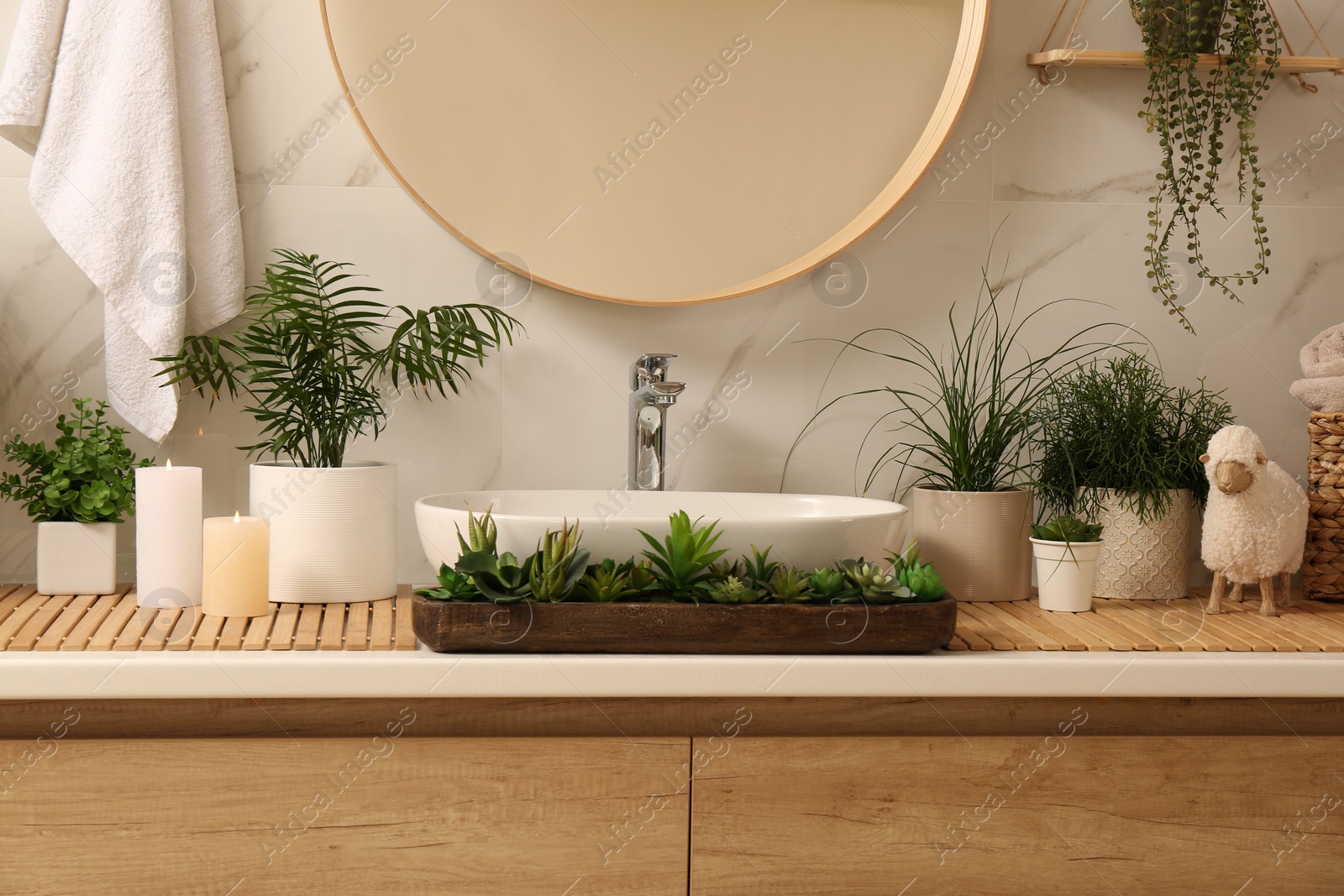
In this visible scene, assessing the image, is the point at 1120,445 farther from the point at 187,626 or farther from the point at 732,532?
the point at 187,626

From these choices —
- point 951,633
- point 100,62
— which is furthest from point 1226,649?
point 100,62

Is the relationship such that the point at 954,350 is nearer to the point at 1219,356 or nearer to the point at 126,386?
the point at 1219,356

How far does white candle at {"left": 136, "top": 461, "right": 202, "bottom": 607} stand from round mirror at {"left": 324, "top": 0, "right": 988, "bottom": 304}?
40 cm

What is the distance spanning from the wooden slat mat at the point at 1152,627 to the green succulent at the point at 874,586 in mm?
73

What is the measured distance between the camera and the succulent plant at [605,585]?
0.81 meters

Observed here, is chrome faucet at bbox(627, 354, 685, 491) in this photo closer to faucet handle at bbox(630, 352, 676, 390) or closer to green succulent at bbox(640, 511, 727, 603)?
faucet handle at bbox(630, 352, 676, 390)

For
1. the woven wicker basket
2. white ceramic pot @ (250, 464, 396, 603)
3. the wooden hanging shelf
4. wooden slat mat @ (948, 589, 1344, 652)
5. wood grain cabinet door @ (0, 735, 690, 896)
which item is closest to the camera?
wood grain cabinet door @ (0, 735, 690, 896)

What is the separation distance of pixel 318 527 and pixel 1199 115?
3.66ft

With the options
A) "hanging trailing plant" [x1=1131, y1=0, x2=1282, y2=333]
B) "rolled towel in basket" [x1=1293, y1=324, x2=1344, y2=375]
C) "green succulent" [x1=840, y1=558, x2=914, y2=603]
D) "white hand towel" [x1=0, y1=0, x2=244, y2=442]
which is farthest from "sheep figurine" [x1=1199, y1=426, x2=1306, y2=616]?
"white hand towel" [x1=0, y1=0, x2=244, y2=442]

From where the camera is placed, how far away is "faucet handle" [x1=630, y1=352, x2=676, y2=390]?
3.59 ft

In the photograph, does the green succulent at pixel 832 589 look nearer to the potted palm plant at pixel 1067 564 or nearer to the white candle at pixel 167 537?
the potted palm plant at pixel 1067 564

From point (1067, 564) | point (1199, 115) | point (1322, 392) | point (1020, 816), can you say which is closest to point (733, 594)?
point (1020, 816)

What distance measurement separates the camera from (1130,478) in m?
1.06

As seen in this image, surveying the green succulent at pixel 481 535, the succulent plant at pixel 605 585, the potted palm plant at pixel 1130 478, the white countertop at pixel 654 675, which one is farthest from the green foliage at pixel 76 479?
the potted palm plant at pixel 1130 478
